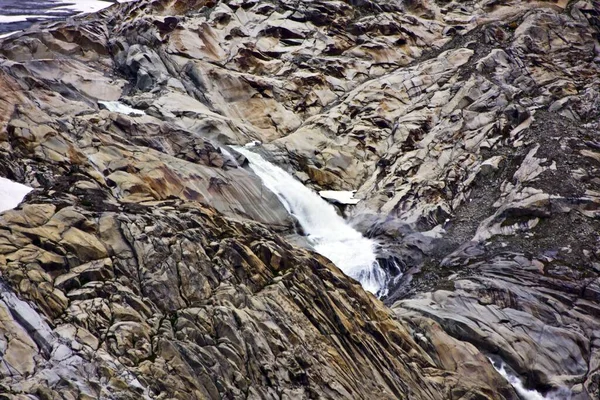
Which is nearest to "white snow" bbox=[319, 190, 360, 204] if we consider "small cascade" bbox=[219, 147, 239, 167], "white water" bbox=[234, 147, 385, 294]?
"white water" bbox=[234, 147, 385, 294]

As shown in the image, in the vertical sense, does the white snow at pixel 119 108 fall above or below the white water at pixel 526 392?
above

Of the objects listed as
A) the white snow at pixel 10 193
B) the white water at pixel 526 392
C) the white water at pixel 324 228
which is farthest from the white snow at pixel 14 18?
the white water at pixel 526 392

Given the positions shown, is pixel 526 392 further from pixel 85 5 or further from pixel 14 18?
pixel 85 5

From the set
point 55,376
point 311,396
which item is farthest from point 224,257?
point 55,376

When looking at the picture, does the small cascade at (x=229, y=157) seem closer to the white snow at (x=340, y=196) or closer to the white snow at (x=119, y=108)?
the white snow at (x=119, y=108)

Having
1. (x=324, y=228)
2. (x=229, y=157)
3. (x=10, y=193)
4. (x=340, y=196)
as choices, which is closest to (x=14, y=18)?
(x=229, y=157)
